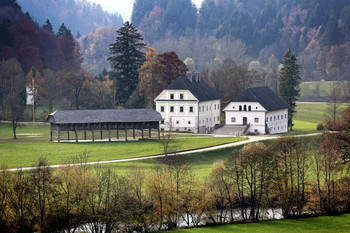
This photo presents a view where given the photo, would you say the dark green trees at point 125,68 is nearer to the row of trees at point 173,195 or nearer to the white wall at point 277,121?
the white wall at point 277,121

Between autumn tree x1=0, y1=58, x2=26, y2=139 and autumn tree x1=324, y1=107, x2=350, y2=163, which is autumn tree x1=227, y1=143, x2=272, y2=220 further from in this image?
autumn tree x1=0, y1=58, x2=26, y2=139

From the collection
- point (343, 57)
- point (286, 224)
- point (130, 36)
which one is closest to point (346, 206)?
point (286, 224)

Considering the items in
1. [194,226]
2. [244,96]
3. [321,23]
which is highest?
[321,23]

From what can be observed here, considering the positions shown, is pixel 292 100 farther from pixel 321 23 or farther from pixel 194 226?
pixel 321 23

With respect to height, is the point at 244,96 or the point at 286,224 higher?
the point at 244,96

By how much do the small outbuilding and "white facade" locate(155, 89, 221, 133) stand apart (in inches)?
385

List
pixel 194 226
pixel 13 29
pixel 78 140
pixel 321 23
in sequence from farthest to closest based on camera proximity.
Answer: pixel 321 23 < pixel 13 29 < pixel 78 140 < pixel 194 226

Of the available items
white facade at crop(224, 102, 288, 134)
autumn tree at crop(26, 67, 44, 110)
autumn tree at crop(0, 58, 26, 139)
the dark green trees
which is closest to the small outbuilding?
white facade at crop(224, 102, 288, 134)

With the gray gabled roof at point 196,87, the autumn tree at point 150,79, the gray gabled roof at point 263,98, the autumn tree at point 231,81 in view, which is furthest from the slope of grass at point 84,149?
the autumn tree at point 231,81

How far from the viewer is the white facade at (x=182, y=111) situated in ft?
266

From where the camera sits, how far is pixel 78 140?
70.7 m

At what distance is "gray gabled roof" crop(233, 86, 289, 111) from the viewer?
3177 inches

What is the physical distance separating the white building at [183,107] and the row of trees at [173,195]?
3519 cm

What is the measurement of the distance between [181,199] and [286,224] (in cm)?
654
